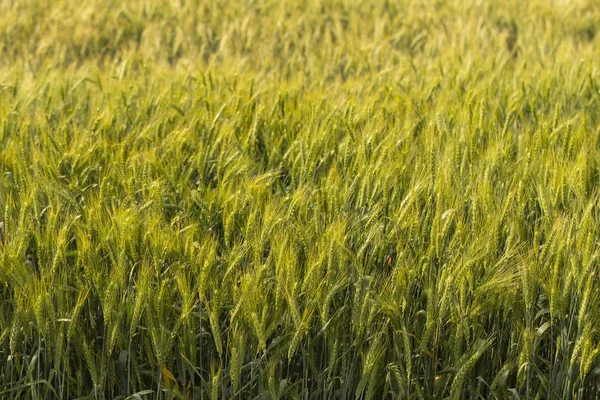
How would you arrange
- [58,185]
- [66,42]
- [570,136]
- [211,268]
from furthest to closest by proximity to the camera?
1. [66,42]
2. [570,136]
3. [58,185]
4. [211,268]

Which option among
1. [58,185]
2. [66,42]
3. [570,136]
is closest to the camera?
[58,185]

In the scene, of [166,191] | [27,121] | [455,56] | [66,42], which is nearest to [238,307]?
[166,191]

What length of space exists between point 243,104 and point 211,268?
1199 mm

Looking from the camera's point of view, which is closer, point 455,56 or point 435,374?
point 435,374

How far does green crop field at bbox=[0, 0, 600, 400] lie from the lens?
5.85 feet

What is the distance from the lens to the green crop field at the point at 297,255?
178cm

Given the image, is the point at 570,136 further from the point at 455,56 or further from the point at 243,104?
the point at 455,56

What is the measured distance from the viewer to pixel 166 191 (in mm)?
2307

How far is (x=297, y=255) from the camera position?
198 centimetres

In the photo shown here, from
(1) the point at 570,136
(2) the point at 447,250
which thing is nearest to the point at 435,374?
(2) the point at 447,250

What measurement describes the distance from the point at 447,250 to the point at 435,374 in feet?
0.90

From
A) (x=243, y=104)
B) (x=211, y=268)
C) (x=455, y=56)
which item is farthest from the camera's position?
(x=455, y=56)

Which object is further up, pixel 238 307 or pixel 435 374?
pixel 238 307

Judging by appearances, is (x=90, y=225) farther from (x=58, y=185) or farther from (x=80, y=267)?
(x=58, y=185)
